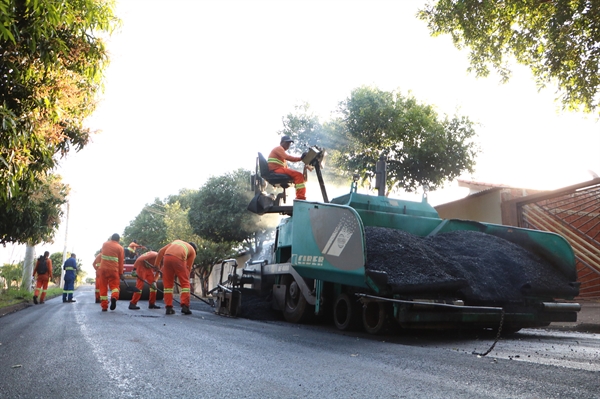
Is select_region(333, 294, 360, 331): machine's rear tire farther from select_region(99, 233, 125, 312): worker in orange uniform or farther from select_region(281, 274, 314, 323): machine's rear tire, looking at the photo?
select_region(99, 233, 125, 312): worker in orange uniform

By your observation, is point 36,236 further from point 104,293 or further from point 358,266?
point 358,266

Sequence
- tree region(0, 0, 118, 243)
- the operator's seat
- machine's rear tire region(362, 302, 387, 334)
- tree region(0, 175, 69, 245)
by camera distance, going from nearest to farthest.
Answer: tree region(0, 0, 118, 243), machine's rear tire region(362, 302, 387, 334), the operator's seat, tree region(0, 175, 69, 245)

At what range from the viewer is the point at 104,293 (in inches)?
387

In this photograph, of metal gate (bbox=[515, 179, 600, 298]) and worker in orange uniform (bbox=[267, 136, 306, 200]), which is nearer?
worker in orange uniform (bbox=[267, 136, 306, 200])

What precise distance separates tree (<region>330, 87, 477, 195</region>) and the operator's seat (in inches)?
396

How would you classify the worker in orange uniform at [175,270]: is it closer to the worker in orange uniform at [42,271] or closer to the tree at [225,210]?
the worker in orange uniform at [42,271]

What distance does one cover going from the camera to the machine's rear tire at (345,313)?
5965 mm

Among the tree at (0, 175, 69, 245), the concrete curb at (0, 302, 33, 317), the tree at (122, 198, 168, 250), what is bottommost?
the concrete curb at (0, 302, 33, 317)

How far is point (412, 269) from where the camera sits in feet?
17.4

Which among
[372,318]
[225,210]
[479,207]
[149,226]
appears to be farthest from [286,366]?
[149,226]

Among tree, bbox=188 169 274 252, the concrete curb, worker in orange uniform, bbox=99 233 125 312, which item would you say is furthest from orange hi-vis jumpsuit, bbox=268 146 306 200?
tree, bbox=188 169 274 252

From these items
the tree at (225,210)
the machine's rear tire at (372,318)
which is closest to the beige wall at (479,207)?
the machine's rear tire at (372,318)

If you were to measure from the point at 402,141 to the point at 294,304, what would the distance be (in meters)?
11.7

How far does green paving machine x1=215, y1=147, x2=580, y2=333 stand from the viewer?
5.16 m
